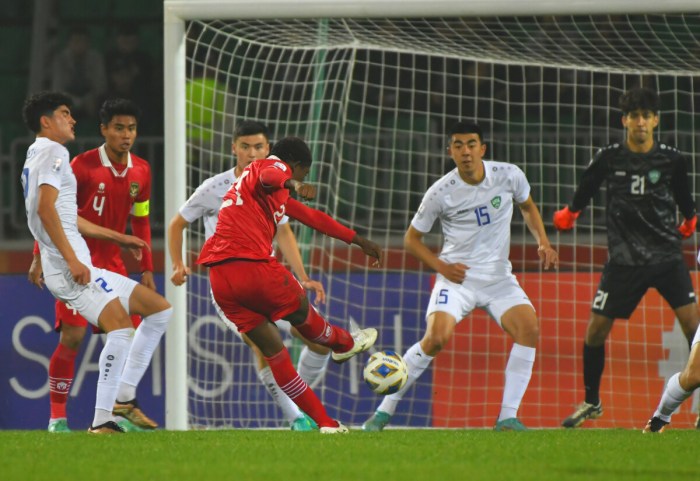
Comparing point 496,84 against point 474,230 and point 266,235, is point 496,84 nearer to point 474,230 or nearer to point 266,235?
point 474,230

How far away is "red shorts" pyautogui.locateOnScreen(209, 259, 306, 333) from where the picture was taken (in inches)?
265

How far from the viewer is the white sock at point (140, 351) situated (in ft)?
25.4

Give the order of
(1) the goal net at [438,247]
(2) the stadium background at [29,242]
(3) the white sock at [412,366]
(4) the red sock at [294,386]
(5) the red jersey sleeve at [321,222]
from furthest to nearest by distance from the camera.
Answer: (2) the stadium background at [29,242] → (1) the goal net at [438,247] → (3) the white sock at [412,366] → (5) the red jersey sleeve at [321,222] → (4) the red sock at [294,386]

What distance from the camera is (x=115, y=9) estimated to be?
46.6ft

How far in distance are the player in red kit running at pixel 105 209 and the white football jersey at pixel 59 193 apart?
2.23 ft

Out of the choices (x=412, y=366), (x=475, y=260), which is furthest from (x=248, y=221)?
(x=475, y=260)

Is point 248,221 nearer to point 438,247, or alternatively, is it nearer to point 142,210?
point 142,210

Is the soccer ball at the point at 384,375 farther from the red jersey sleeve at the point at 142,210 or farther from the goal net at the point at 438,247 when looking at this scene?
the goal net at the point at 438,247

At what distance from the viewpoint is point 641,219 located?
825 centimetres

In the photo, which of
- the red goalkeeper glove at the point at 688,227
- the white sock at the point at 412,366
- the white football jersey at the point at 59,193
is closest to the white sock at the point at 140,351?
the white football jersey at the point at 59,193

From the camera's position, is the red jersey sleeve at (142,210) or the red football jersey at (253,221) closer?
the red football jersey at (253,221)

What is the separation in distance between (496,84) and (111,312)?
18.2 ft

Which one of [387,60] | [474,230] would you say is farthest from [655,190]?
[387,60]

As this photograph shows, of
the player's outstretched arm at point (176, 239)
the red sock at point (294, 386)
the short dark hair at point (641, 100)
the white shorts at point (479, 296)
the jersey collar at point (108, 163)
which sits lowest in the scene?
the red sock at point (294, 386)
